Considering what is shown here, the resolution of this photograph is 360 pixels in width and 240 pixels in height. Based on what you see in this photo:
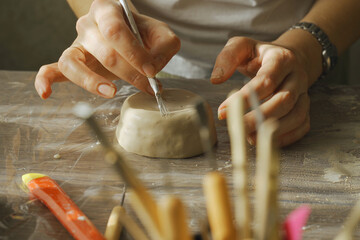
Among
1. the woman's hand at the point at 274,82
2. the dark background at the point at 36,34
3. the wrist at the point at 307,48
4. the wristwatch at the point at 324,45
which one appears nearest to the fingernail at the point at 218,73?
the woman's hand at the point at 274,82

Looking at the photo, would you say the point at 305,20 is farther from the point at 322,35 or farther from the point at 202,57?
the point at 202,57

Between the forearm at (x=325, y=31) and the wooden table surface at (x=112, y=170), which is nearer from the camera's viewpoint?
the wooden table surface at (x=112, y=170)

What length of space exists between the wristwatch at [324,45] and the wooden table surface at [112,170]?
7 cm

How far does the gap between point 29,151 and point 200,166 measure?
0.32 m

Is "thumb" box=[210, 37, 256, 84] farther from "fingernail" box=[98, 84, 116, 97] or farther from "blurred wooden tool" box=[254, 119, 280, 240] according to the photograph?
"blurred wooden tool" box=[254, 119, 280, 240]

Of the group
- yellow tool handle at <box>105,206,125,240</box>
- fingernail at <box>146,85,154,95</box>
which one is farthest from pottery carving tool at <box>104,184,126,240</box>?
fingernail at <box>146,85,154,95</box>

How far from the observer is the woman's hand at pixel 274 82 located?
83 cm

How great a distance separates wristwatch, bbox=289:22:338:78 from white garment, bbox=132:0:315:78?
0.16m

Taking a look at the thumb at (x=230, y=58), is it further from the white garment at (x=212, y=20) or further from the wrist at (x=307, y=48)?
the white garment at (x=212, y=20)

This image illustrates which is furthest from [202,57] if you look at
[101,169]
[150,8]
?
[101,169]

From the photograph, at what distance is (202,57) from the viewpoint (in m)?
Answer: 1.27

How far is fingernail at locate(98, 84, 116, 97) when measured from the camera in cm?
81

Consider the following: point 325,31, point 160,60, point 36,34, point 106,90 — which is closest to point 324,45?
point 325,31

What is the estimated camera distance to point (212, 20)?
121 centimetres
